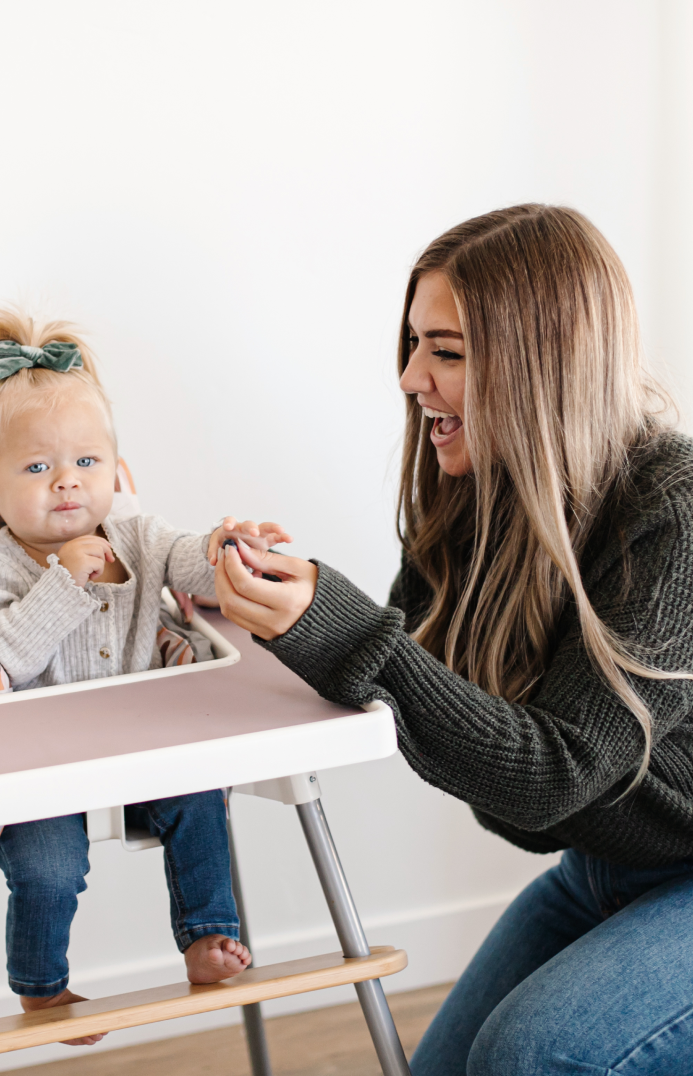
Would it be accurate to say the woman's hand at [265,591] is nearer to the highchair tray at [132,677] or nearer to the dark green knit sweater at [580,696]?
the dark green knit sweater at [580,696]

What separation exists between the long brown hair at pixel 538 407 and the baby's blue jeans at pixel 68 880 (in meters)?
0.34

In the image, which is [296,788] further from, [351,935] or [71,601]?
[71,601]

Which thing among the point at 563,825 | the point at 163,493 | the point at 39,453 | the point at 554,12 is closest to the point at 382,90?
the point at 554,12

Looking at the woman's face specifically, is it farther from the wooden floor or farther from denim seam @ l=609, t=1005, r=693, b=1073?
the wooden floor

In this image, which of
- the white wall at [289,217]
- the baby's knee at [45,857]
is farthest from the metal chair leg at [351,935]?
the white wall at [289,217]

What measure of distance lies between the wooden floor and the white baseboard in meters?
0.02

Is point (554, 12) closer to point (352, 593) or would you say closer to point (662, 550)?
point (662, 550)

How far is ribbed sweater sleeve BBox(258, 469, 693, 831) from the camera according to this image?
78 centimetres

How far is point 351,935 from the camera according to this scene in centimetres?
87

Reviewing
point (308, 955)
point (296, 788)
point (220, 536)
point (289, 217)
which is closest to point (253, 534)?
point (220, 536)

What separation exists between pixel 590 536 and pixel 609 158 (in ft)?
2.89

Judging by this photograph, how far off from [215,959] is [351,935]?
14cm

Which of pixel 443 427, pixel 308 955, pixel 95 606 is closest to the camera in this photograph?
pixel 95 606

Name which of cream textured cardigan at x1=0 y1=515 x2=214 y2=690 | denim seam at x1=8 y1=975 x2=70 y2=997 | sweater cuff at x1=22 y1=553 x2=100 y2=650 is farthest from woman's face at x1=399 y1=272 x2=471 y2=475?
denim seam at x1=8 y1=975 x2=70 y2=997
